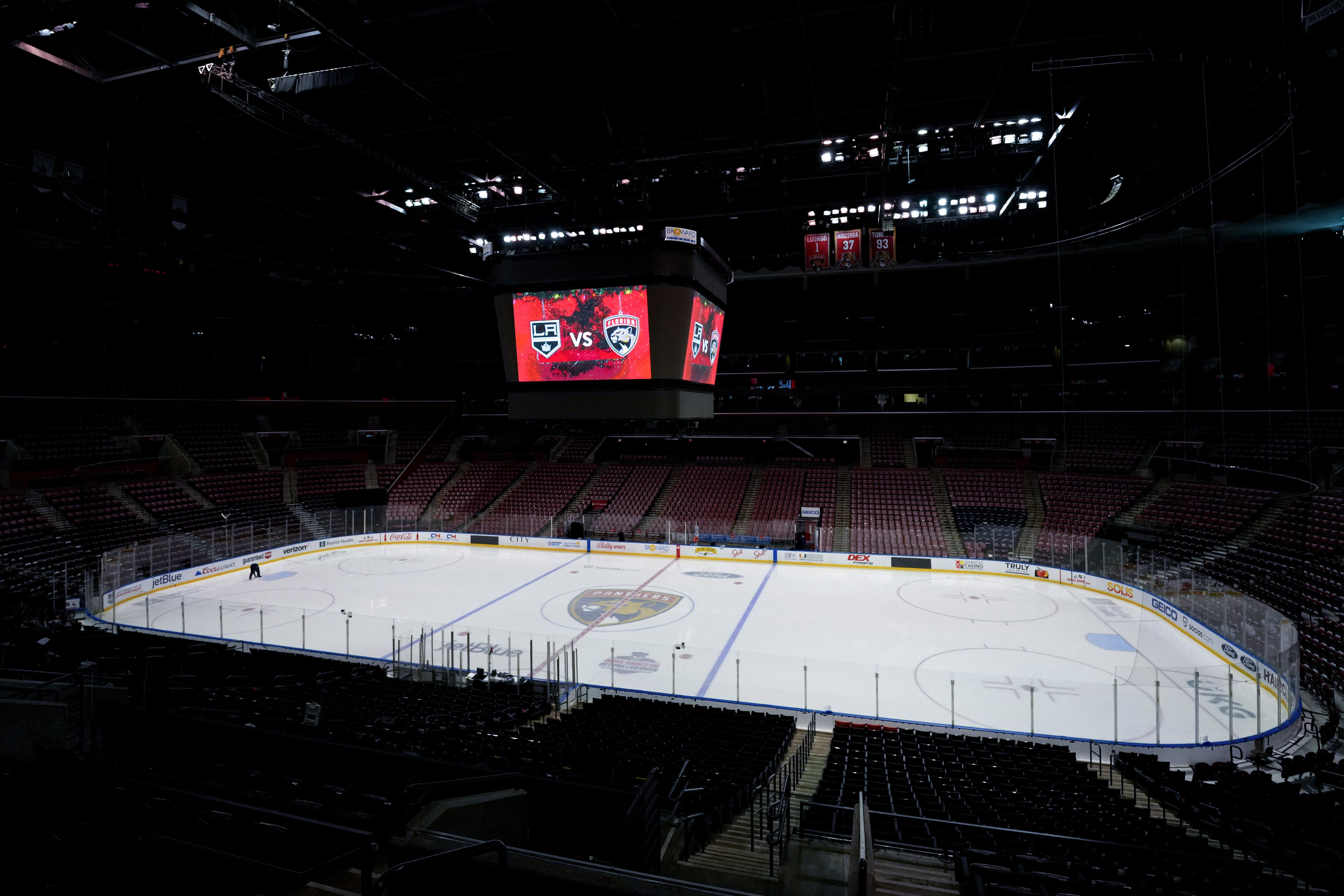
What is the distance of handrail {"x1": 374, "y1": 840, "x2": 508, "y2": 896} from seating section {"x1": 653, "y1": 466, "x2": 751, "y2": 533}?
2448 cm

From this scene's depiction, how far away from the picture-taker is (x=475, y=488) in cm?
3359

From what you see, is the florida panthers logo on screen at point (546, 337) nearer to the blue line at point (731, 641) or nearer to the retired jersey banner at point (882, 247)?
the blue line at point (731, 641)

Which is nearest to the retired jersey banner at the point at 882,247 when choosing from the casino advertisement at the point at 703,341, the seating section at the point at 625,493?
the casino advertisement at the point at 703,341

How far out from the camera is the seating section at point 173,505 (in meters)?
24.6

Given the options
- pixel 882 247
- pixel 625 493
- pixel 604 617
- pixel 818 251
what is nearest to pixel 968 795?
pixel 604 617

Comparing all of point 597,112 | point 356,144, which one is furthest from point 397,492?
point 597,112

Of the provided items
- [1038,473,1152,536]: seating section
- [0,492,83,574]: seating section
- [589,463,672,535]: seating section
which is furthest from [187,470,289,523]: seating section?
[1038,473,1152,536]: seating section

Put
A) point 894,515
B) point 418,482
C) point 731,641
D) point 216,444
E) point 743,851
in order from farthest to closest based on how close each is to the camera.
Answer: point 418,482, point 216,444, point 894,515, point 731,641, point 743,851

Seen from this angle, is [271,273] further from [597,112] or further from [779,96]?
[779,96]

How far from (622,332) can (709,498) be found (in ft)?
63.9

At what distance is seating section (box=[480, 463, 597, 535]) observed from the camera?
95.9 feet

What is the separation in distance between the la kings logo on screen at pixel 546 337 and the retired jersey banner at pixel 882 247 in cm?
1161

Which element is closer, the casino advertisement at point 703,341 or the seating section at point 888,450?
the casino advertisement at point 703,341

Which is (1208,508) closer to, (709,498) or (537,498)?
(709,498)
